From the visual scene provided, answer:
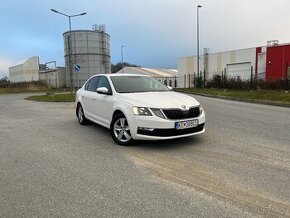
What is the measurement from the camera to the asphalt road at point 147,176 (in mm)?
3562

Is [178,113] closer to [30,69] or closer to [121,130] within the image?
[121,130]

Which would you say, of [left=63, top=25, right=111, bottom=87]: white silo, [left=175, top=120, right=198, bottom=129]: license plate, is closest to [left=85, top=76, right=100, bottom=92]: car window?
[left=175, top=120, right=198, bottom=129]: license plate

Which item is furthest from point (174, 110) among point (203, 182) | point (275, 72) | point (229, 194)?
point (275, 72)

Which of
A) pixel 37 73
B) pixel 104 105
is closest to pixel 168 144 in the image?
pixel 104 105

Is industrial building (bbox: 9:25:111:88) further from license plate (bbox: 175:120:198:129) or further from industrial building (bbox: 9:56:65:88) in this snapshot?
license plate (bbox: 175:120:198:129)

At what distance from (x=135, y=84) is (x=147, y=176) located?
135 inches

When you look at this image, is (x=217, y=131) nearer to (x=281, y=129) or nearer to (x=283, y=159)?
(x=281, y=129)

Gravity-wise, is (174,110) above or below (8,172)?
above

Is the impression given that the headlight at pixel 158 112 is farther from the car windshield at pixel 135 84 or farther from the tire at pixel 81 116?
the tire at pixel 81 116

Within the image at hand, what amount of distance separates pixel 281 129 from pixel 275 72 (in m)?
30.9

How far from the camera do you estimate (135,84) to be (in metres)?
7.63

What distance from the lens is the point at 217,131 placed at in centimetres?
785

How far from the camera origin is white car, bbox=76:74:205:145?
5973 mm

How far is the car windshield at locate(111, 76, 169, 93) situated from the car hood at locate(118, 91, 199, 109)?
0.39 meters
